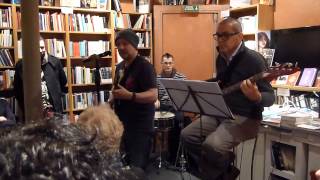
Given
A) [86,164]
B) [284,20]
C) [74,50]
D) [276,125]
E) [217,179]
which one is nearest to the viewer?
[86,164]

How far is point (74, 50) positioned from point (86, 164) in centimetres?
478

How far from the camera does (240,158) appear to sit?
3518 mm

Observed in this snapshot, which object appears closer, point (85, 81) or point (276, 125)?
point (276, 125)

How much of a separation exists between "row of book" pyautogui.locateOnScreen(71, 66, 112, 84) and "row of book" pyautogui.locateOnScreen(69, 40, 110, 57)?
0.67 ft

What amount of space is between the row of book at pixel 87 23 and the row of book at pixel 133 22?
205 millimetres

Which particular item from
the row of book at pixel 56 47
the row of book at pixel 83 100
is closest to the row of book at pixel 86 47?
the row of book at pixel 56 47

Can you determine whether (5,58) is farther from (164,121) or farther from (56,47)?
(164,121)

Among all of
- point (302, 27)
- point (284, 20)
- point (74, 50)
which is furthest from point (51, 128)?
point (74, 50)

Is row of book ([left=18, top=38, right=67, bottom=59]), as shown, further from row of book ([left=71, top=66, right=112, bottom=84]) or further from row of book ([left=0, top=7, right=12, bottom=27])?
row of book ([left=0, top=7, right=12, bottom=27])

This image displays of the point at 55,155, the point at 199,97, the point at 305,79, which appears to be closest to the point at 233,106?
the point at 199,97

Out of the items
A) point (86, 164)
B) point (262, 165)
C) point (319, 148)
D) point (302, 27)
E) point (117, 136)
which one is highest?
point (302, 27)

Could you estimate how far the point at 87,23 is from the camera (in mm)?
5051

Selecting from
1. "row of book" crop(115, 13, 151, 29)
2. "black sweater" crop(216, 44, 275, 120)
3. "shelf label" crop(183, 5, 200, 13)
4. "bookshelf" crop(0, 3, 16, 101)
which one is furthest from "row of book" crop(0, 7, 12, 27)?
"black sweater" crop(216, 44, 275, 120)

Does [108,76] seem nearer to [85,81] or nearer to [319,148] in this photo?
[85,81]
